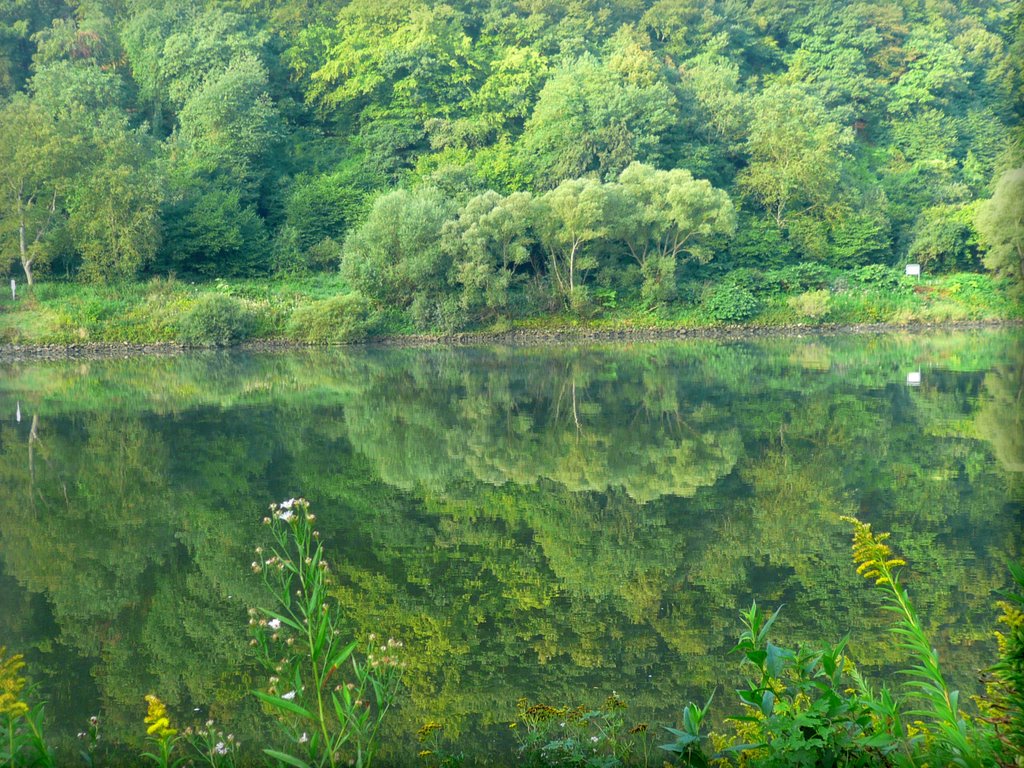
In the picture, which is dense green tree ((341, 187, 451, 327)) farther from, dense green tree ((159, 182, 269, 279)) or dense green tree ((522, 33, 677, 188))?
dense green tree ((522, 33, 677, 188))

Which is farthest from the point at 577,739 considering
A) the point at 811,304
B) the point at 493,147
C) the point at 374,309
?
the point at 493,147

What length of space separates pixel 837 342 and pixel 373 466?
23080 millimetres

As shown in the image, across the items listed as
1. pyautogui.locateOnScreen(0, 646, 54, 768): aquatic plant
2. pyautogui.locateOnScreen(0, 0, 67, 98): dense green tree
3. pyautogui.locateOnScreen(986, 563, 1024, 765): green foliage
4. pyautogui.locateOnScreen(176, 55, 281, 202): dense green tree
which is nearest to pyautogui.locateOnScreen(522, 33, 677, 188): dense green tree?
pyautogui.locateOnScreen(176, 55, 281, 202): dense green tree

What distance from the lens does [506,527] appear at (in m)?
10.0

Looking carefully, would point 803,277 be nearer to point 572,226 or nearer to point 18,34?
point 572,226

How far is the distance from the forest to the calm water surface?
55.9 feet

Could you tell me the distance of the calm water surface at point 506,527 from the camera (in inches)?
251

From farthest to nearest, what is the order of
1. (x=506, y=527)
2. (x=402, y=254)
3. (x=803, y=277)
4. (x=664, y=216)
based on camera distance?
(x=803, y=277)
(x=664, y=216)
(x=402, y=254)
(x=506, y=527)

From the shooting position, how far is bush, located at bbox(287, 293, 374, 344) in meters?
35.0

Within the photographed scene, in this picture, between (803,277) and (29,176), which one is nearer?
(29,176)

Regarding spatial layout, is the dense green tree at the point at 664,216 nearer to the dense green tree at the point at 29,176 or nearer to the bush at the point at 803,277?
the bush at the point at 803,277

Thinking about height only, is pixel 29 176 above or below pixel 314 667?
above

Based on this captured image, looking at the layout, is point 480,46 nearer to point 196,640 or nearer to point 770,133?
point 770,133

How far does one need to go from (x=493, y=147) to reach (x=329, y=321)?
54.2 ft
